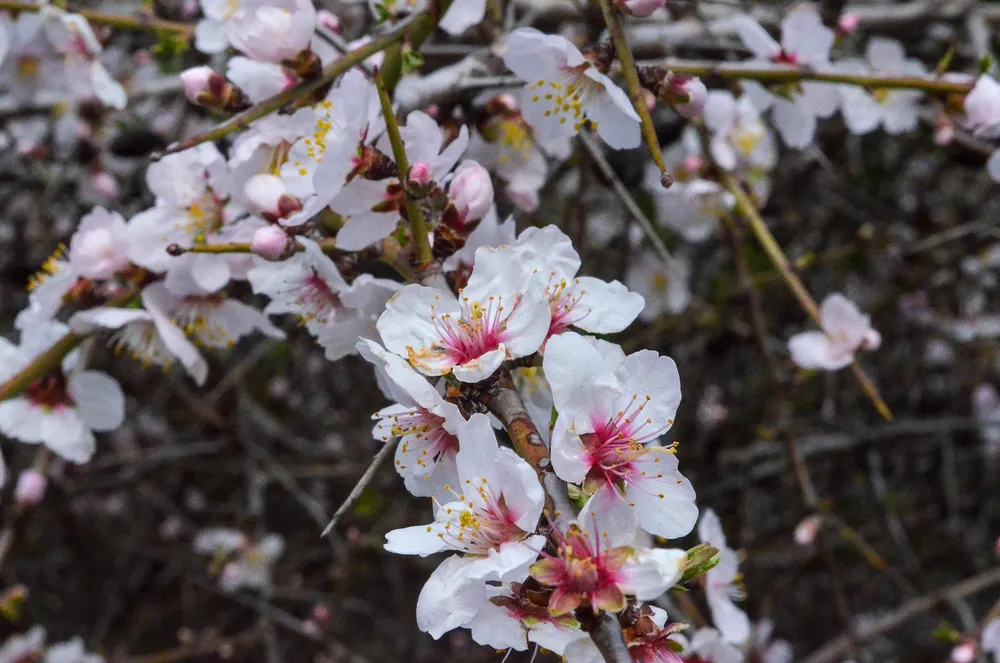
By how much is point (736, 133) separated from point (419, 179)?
1.64 m

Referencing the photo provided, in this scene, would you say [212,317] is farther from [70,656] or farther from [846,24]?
[70,656]

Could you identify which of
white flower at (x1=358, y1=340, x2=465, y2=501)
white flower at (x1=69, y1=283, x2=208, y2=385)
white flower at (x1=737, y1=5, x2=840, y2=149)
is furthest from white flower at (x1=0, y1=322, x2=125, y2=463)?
white flower at (x1=737, y1=5, x2=840, y2=149)

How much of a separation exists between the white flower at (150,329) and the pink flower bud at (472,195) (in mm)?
604

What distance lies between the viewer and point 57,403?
1.52m

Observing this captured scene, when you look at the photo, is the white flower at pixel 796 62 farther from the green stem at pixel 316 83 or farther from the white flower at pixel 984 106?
the green stem at pixel 316 83

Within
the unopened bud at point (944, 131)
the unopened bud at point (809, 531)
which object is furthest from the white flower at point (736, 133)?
the unopened bud at point (809, 531)

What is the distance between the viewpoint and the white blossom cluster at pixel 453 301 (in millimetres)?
831

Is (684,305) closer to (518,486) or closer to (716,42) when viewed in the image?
(716,42)

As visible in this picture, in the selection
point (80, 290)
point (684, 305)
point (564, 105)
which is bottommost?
point (684, 305)

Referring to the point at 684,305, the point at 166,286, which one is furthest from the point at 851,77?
the point at 684,305

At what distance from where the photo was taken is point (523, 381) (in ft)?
3.61

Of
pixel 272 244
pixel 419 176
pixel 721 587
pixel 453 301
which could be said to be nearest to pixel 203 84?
pixel 272 244

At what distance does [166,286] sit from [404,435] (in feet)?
2.01

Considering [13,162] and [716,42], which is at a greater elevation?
[716,42]
